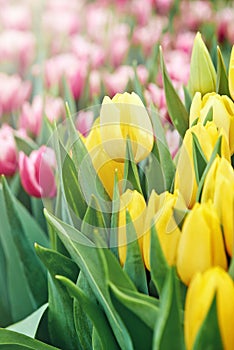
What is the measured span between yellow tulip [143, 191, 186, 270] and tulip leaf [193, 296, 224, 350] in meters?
0.07

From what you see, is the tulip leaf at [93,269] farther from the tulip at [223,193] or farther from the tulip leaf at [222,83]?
the tulip leaf at [222,83]

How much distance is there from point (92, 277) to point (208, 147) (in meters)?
0.13

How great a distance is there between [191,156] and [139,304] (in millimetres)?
141

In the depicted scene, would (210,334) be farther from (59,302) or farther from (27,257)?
(27,257)

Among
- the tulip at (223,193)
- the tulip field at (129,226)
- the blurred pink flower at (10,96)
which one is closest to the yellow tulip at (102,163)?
the tulip field at (129,226)

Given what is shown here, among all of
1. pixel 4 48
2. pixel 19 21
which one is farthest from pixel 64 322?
pixel 19 21

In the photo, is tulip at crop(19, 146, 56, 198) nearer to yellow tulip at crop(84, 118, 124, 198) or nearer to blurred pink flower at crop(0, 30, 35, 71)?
yellow tulip at crop(84, 118, 124, 198)

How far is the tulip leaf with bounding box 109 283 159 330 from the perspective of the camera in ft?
1.41

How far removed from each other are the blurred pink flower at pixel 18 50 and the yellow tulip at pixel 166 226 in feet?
3.28

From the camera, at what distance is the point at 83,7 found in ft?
6.32

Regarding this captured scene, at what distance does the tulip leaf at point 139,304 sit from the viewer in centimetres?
43

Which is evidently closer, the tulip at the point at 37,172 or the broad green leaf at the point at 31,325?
the broad green leaf at the point at 31,325

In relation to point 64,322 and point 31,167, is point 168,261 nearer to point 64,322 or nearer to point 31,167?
point 64,322

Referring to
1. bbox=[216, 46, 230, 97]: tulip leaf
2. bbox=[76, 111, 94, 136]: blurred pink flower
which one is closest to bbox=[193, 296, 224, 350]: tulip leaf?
bbox=[216, 46, 230, 97]: tulip leaf
